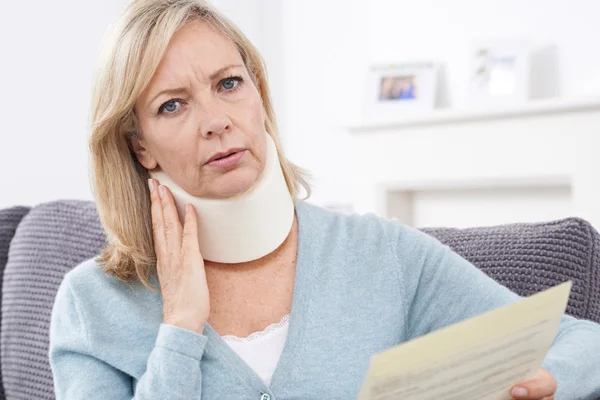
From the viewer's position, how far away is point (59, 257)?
187cm

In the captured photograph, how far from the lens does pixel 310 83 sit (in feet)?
14.3

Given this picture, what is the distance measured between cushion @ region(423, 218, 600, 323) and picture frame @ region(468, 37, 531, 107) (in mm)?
1935

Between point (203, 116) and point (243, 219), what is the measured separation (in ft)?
0.62

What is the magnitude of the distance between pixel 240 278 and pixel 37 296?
0.65 meters

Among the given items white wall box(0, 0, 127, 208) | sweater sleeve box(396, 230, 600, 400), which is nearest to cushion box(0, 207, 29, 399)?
sweater sleeve box(396, 230, 600, 400)

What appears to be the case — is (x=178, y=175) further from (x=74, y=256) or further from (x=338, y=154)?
(x=338, y=154)

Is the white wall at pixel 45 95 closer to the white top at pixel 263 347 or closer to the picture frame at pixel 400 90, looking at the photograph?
the picture frame at pixel 400 90

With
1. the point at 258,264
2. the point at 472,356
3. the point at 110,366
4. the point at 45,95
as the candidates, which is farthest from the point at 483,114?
the point at 472,356

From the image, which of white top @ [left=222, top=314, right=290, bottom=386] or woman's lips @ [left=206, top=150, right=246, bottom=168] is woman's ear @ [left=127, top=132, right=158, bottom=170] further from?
white top @ [left=222, top=314, right=290, bottom=386]

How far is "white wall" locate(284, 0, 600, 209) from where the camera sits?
338 cm

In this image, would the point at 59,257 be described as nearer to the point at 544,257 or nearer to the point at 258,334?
the point at 258,334

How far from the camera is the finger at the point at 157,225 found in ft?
4.56

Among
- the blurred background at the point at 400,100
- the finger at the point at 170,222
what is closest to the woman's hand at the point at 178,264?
the finger at the point at 170,222

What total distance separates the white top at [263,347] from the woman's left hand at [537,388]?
41cm
